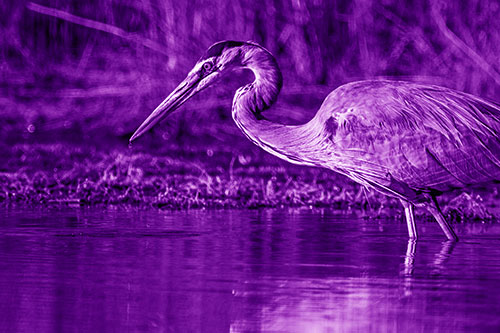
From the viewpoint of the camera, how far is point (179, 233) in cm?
959

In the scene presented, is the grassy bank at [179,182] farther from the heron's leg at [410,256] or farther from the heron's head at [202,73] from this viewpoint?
the heron's leg at [410,256]

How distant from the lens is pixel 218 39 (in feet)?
50.5

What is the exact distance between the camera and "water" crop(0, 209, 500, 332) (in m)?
5.86

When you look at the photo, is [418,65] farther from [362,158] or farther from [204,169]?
[362,158]

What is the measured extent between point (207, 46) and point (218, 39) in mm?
158

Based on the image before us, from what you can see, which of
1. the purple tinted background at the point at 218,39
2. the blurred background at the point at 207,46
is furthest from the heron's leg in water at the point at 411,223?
the purple tinted background at the point at 218,39

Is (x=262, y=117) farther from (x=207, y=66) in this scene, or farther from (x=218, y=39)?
(x=218, y=39)

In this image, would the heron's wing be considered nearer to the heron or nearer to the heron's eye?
the heron

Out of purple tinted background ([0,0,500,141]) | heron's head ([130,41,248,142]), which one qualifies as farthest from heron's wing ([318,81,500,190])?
purple tinted background ([0,0,500,141])

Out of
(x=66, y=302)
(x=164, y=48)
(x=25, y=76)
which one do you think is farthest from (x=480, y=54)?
(x=66, y=302)

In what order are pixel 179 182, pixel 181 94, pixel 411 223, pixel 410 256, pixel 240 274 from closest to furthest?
pixel 240 274, pixel 410 256, pixel 411 223, pixel 181 94, pixel 179 182

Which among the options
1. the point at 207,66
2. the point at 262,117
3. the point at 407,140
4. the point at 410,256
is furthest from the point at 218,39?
the point at 410,256

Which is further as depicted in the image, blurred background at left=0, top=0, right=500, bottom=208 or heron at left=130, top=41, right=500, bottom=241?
blurred background at left=0, top=0, right=500, bottom=208

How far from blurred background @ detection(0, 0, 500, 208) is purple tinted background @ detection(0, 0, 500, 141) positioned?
14mm
